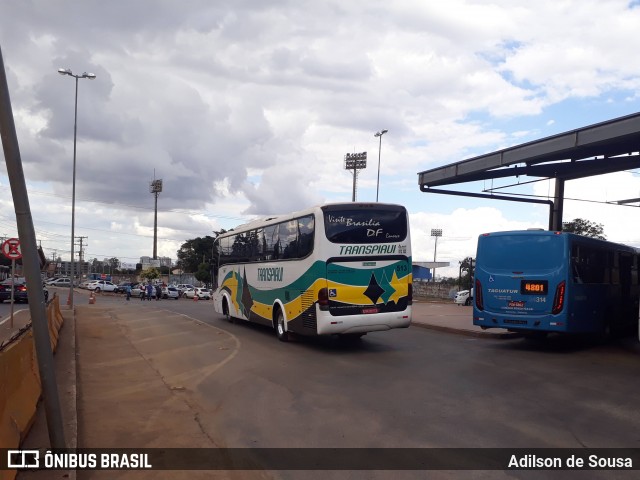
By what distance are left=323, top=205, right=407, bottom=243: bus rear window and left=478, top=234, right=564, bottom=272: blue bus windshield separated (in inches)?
88.4

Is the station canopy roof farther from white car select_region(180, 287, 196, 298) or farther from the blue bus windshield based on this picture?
white car select_region(180, 287, 196, 298)

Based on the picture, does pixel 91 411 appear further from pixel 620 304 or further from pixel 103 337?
pixel 620 304

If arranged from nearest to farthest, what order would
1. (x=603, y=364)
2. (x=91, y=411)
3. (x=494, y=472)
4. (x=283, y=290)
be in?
1. (x=494, y=472)
2. (x=91, y=411)
3. (x=603, y=364)
4. (x=283, y=290)

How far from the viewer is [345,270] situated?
44.4 ft

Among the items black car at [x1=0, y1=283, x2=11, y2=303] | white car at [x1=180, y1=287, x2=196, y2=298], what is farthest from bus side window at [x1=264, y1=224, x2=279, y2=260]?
white car at [x1=180, y1=287, x2=196, y2=298]

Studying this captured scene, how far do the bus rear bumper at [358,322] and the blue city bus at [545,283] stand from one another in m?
2.19

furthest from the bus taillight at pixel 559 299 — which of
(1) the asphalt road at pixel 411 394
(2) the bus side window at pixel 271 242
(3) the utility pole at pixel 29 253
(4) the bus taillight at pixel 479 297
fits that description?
(3) the utility pole at pixel 29 253

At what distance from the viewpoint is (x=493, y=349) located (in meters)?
14.3

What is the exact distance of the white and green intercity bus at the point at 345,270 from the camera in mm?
13414

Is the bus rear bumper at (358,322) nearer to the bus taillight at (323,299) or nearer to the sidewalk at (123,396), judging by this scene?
the bus taillight at (323,299)

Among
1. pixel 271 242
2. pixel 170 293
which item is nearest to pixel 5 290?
pixel 170 293

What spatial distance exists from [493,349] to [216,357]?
6.75 meters

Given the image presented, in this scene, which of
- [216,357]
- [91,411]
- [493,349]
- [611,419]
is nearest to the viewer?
[611,419]

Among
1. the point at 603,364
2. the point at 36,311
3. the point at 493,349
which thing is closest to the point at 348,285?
the point at 493,349
